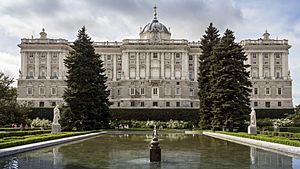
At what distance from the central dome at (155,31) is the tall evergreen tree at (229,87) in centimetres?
4568

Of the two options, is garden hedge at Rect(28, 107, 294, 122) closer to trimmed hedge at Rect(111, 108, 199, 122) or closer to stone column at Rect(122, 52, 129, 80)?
trimmed hedge at Rect(111, 108, 199, 122)

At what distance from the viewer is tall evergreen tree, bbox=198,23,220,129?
3975 cm

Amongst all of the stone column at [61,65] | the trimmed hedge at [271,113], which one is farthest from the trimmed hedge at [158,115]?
the stone column at [61,65]

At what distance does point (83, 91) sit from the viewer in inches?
1457

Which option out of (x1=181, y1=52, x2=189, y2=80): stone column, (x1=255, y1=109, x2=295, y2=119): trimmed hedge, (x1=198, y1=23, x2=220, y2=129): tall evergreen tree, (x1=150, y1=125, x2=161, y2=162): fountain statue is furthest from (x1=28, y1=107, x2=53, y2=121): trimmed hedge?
(x1=150, y1=125, x2=161, y2=162): fountain statue

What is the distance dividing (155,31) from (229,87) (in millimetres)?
48858

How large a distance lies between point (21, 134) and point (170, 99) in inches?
2203

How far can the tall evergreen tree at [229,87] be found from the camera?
112 feet

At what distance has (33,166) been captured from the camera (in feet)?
38.3

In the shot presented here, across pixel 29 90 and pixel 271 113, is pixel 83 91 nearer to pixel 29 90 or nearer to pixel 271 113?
pixel 271 113

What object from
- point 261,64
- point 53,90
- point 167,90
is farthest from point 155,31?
point 53,90

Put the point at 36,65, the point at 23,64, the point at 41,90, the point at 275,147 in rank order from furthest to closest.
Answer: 1. the point at 36,65
2. the point at 23,64
3. the point at 41,90
4. the point at 275,147

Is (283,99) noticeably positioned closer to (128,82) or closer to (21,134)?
(128,82)

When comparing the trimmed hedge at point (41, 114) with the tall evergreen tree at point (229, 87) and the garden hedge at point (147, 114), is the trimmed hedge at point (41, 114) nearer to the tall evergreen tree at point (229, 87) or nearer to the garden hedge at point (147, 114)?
the garden hedge at point (147, 114)
